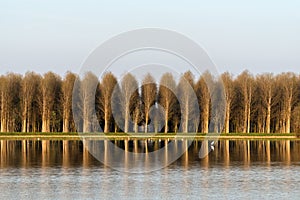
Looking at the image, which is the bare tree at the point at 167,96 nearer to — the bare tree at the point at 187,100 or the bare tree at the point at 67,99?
the bare tree at the point at 187,100

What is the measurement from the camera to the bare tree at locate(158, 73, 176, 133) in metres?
90.4

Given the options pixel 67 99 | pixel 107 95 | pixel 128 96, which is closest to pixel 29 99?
pixel 67 99

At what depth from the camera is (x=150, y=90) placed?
91.6 metres

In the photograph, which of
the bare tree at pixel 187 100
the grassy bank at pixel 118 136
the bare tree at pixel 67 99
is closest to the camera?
the grassy bank at pixel 118 136

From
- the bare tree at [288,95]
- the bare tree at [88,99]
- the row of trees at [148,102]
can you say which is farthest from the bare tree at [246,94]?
the bare tree at [88,99]

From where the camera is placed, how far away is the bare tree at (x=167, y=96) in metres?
90.4

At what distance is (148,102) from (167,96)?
316cm

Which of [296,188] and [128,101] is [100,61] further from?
[128,101]

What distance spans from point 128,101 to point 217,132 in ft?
48.8

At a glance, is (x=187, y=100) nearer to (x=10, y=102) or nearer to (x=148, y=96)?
(x=148, y=96)

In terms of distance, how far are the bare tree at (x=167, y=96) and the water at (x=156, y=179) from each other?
41064 millimetres

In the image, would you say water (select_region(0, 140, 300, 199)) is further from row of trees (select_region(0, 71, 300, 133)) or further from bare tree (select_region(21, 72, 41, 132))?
bare tree (select_region(21, 72, 41, 132))

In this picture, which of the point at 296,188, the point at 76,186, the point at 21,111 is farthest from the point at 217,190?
the point at 21,111

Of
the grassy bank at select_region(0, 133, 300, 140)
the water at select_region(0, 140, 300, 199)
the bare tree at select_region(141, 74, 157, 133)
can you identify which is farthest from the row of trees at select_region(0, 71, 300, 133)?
the water at select_region(0, 140, 300, 199)
